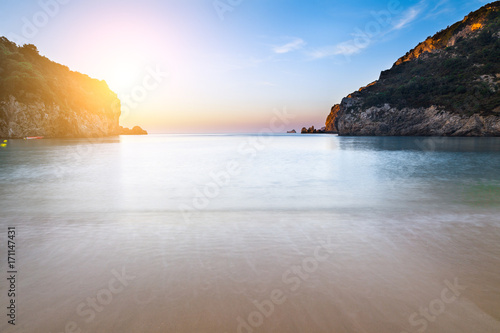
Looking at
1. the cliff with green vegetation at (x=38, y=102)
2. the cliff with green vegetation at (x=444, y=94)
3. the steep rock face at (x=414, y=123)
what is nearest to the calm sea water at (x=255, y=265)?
the cliff with green vegetation at (x=38, y=102)

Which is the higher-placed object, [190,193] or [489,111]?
[489,111]

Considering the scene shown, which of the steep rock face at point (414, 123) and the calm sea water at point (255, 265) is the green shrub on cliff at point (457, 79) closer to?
the steep rock face at point (414, 123)

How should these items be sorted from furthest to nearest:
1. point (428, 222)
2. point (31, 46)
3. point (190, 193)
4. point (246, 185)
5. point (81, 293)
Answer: point (31, 46), point (246, 185), point (190, 193), point (428, 222), point (81, 293)

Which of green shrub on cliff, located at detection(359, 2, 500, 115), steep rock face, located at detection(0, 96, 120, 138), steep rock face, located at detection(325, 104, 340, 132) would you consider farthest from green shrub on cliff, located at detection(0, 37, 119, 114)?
steep rock face, located at detection(325, 104, 340, 132)

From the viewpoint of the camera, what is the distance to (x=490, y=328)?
2521 millimetres

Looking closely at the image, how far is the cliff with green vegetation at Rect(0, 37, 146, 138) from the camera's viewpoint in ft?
222

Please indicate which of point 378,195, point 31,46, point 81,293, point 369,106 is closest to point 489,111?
point 369,106

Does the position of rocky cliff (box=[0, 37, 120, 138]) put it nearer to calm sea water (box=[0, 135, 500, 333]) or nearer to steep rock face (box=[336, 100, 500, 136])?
calm sea water (box=[0, 135, 500, 333])

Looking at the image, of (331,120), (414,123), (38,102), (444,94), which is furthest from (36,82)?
(331,120)

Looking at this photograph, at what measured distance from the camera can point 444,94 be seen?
270 ft

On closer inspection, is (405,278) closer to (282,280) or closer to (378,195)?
(282,280)

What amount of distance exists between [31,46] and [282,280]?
128m

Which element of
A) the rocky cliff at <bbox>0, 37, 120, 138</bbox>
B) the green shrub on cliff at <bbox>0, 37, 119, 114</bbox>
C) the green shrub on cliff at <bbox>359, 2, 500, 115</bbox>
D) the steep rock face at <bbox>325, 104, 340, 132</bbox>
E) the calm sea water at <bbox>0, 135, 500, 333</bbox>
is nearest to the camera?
the calm sea water at <bbox>0, 135, 500, 333</bbox>

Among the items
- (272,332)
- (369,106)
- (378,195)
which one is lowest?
(378,195)
